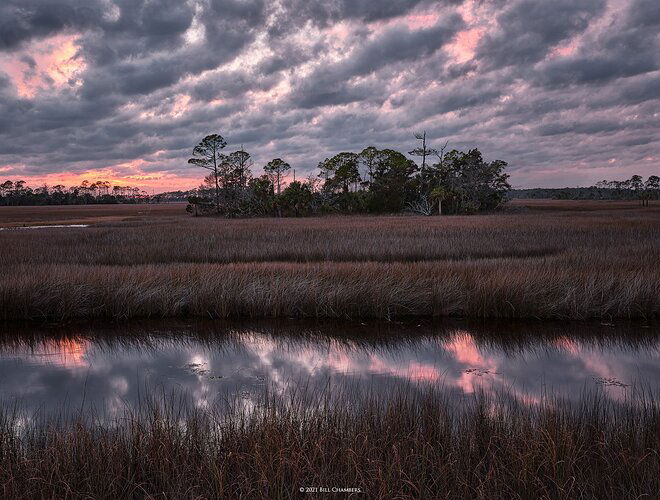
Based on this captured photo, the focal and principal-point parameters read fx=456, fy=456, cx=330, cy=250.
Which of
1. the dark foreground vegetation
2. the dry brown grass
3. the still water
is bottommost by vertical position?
the still water

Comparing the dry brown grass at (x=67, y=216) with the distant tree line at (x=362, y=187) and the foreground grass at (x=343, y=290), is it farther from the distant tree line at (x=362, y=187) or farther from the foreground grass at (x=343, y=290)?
the foreground grass at (x=343, y=290)

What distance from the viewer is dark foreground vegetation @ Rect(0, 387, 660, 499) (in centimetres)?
351

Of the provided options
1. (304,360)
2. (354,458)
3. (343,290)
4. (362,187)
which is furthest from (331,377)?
(362,187)

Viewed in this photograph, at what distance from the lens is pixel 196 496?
3.46 metres

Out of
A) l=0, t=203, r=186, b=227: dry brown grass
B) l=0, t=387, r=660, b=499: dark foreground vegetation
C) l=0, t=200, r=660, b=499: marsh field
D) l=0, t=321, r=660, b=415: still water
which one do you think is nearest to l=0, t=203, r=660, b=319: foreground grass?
l=0, t=200, r=660, b=499: marsh field

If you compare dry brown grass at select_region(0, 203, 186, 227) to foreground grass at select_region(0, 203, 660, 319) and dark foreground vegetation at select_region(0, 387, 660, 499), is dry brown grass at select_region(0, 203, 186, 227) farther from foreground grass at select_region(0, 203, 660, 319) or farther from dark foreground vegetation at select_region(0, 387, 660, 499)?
dark foreground vegetation at select_region(0, 387, 660, 499)

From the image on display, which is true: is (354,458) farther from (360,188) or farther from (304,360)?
(360,188)

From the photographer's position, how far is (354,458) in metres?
3.76

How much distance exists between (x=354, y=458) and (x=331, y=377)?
354 centimetres

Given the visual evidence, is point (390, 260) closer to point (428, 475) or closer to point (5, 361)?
point (5, 361)

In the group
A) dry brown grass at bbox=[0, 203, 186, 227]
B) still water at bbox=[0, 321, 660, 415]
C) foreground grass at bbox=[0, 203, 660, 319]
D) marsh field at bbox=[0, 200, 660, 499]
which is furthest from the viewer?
dry brown grass at bbox=[0, 203, 186, 227]

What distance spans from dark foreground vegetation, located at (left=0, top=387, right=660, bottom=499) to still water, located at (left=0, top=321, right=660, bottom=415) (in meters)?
1.22

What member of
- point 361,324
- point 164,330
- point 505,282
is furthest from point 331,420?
point 505,282

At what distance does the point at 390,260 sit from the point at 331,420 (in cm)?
1328
